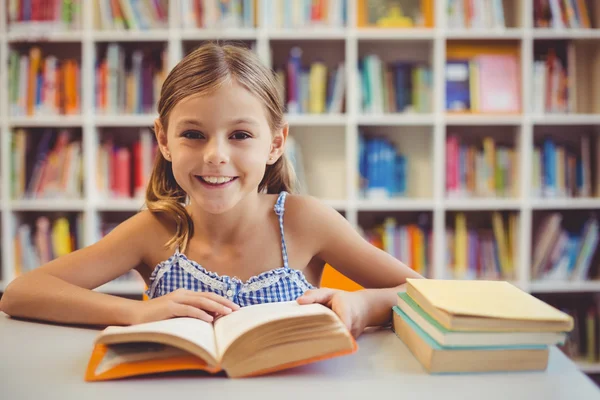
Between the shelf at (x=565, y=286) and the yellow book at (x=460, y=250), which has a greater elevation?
the yellow book at (x=460, y=250)

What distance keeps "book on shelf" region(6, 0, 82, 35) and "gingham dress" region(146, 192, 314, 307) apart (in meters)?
1.87

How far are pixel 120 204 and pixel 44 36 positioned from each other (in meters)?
0.82

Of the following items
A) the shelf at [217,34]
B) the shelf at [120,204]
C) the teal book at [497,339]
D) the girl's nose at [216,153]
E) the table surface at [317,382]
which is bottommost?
the table surface at [317,382]

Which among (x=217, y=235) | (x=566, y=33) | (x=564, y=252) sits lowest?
(x=564, y=252)

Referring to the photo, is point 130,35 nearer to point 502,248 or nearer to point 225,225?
point 225,225

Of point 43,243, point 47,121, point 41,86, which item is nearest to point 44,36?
point 41,86

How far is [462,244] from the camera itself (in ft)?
8.75

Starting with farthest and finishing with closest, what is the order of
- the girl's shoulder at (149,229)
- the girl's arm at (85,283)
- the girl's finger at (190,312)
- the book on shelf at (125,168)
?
1. the book on shelf at (125,168)
2. the girl's shoulder at (149,229)
3. the girl's arm at (85,283)
4. the girl's finger at (190,312)

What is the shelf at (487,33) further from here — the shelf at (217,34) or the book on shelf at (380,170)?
the shelf at (217,34)

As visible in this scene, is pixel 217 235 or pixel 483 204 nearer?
pixel 217 235

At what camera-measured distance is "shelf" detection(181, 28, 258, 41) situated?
2539 mm

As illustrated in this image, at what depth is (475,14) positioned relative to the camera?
258 centimetres

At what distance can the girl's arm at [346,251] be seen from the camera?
1.13 m

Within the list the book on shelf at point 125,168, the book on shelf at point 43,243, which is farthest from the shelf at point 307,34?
the book on shelf at point 43,243
